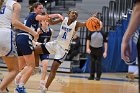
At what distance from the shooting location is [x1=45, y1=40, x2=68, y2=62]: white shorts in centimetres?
724

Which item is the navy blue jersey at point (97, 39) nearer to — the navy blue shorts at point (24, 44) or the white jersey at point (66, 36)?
the white jersey at point (66, 36)

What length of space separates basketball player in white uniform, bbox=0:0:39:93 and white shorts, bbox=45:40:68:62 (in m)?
1.82

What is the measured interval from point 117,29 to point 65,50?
630 cm

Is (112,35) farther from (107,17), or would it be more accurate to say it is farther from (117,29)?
(107,17)

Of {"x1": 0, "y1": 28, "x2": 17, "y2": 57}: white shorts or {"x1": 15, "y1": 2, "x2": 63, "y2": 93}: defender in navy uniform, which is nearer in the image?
{"x1": 0, "y1": 28, "x2": 17, "y2": 57}: white shorts

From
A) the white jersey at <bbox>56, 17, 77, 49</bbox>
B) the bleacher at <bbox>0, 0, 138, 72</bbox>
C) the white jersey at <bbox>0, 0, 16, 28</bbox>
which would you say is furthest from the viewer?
the bleacher at <bbox>0, 0, 138, 72</bbox>

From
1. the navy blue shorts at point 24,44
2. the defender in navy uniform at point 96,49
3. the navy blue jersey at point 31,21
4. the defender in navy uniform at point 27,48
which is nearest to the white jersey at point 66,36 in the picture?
the defender in navy uniform at point 27,48

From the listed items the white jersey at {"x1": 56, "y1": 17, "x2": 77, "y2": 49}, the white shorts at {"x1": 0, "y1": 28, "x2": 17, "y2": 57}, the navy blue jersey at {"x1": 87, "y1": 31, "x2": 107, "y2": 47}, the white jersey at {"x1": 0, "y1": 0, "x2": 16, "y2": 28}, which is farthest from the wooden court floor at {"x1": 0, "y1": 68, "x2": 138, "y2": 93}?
the white jersey at {"x1": 0, "y1": 0, "x2": 16, "y2": 28}

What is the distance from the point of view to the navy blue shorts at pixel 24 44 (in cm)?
672

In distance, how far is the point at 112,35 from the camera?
13.4 meters

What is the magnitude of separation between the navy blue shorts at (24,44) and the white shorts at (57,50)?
2.18ft

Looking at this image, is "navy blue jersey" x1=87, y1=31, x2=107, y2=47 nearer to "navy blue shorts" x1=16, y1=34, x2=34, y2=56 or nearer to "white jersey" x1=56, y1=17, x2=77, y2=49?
"white jersey" x1=56, y1=17, x2=77, y2=49

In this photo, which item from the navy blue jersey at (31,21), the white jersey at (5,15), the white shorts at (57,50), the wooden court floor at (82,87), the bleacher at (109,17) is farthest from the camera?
the bleacher at (109,17)

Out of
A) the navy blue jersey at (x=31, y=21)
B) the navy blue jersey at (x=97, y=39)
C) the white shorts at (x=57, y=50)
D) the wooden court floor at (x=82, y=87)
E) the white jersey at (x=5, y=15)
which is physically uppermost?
the white jersey at (x=5, y=15)
